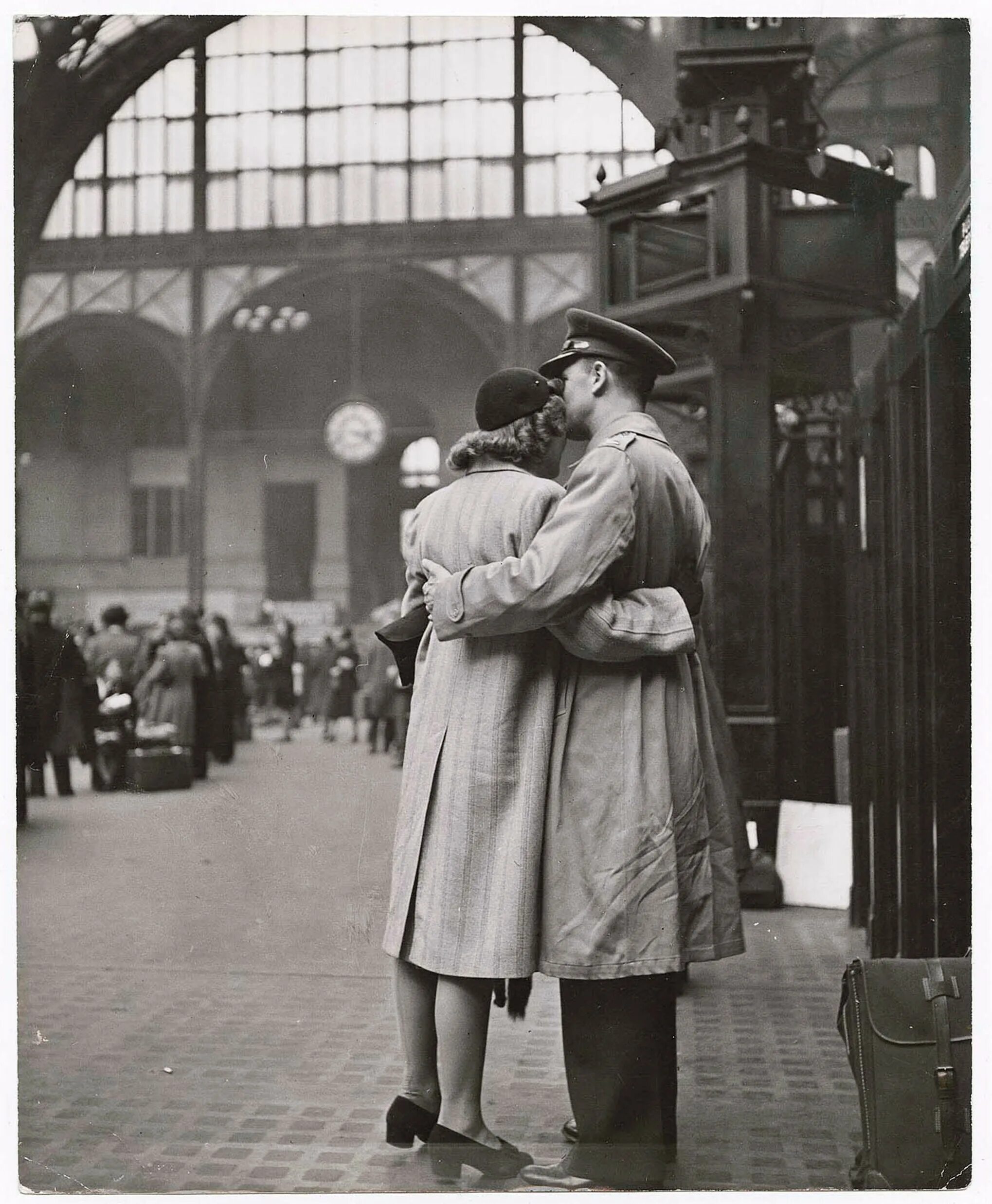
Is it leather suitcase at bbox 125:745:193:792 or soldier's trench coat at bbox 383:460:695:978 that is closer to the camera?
soldier's trench coat at bbox 383:460:695:978

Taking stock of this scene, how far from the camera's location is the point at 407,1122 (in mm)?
3176

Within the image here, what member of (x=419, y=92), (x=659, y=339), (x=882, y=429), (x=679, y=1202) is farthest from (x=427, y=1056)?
(x=659, y=339)

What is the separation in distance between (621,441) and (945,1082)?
169cm

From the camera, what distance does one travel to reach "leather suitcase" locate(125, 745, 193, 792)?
17.3 ft

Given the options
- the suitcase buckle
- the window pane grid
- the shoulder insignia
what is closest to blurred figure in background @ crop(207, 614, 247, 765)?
the window pane grid

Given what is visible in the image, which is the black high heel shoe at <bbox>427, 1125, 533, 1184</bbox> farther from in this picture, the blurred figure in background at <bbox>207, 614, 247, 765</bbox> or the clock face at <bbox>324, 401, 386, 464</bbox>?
the clock face at <bbox>324, 401, 386, 464</bbox>

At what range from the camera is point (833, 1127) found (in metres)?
3.45

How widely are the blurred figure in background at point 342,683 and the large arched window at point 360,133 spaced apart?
3.18m

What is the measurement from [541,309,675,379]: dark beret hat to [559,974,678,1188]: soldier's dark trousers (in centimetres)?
154

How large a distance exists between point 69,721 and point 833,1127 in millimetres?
2992

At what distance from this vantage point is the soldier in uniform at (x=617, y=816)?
2.88 m

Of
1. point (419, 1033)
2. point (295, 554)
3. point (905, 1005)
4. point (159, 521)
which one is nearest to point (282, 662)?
point (295, 554)

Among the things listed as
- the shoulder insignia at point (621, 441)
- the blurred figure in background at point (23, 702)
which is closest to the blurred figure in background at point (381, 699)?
the blurred figure in background at point (23, 702)

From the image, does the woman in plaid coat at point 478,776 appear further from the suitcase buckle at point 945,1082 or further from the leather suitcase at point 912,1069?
the suitcase buckle at point 945,1082
